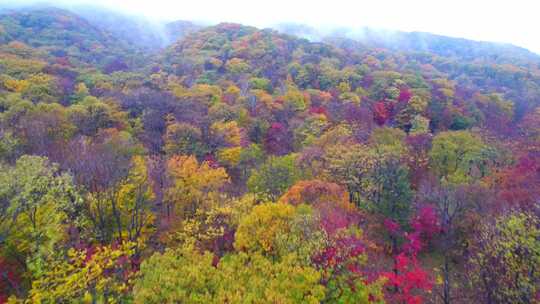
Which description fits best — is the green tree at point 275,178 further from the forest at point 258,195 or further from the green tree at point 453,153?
the green tree at point 453,153

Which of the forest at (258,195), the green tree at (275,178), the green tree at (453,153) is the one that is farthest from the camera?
the green tree at (453,153)

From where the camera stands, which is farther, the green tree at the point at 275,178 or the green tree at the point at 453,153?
the green tree at the point at 453,153

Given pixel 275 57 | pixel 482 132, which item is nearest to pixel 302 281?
pixel 482 132

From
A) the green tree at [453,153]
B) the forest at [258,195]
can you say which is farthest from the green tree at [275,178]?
the green tree at [453,153]

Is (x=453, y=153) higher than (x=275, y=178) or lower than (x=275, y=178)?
higher

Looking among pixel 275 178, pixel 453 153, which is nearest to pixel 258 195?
pixel 275 178

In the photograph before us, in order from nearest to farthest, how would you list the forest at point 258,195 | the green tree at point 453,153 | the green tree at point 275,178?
the forest at point 258,195, the green tree at point 275,178, the green tree at point 453,153

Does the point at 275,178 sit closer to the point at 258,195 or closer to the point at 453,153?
the point at 258,195

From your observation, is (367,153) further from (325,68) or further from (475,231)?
(325,68)
